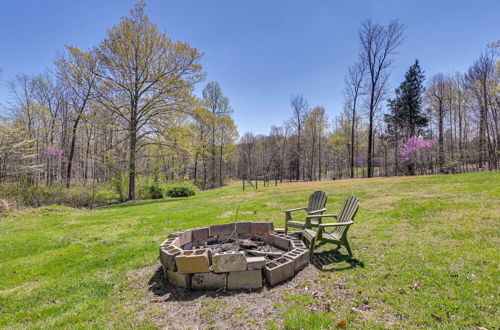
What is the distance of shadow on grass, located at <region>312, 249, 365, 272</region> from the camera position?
3206 mm

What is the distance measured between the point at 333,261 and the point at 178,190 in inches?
557

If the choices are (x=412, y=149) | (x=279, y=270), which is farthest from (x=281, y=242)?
(x=412, y=149)

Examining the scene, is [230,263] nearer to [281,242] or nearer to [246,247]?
[246,247]

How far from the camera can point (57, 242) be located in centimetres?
508

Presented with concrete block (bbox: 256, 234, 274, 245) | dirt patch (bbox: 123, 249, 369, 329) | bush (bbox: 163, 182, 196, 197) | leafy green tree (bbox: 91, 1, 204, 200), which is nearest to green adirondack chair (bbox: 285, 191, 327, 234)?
concrete block (bbox: 256, 234, 274, 245)

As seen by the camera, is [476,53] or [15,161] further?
[476,53]

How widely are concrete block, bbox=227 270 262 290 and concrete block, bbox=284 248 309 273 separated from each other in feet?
1.69

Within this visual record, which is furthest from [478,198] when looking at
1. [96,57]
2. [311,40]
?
[96,57]

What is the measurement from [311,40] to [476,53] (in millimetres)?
18292

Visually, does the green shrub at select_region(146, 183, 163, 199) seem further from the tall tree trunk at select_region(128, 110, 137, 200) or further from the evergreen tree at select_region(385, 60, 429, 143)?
the evergreen tree at select_region(385, 60, 429, 143)

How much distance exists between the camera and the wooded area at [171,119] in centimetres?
1241

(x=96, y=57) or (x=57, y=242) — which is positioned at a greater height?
(x=96, y=57)

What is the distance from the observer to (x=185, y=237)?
3836mm

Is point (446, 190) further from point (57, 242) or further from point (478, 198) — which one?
point (57, 242)
